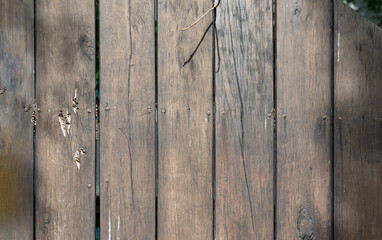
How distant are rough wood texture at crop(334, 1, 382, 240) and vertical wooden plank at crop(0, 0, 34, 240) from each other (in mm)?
932

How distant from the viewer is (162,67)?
984 millimetres

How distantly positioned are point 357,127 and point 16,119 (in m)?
1.04

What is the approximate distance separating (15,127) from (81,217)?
335mm

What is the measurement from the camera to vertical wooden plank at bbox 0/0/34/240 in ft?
3.18

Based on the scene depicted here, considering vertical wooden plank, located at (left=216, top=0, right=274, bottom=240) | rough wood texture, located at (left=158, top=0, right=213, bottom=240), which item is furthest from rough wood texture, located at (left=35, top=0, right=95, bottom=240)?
vertical wooden plank, located at (left=216, top=0, right=274, bottom=240)

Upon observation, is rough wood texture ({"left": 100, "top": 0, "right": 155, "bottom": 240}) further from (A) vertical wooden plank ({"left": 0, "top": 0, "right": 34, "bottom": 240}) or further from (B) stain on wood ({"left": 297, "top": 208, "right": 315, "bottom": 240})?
(B) stain on wood ({"left": 297, "top": 208, "right": 315, "bottom": 240})

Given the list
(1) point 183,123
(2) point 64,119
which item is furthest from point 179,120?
(2) point 64,119

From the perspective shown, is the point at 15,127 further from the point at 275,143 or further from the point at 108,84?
the point at 275,143

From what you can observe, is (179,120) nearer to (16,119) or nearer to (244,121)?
(244,121)

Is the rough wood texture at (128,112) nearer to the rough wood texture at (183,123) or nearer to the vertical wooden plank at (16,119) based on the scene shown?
the rough wood texture at (183,123)

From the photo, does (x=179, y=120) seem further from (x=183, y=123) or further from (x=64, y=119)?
(x=64, y=119)

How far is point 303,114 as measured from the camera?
0.99 m

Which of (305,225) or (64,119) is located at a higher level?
(64,119)

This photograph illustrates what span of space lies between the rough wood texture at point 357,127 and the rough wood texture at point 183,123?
0.40m
